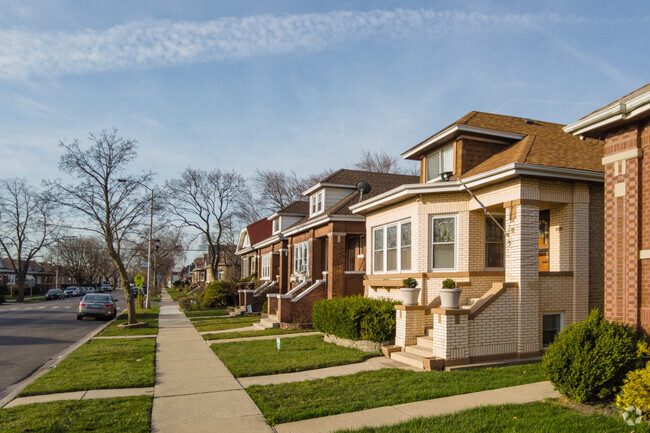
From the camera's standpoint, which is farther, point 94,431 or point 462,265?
point 462,265

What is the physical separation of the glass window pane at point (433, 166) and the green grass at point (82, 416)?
10.8 metres

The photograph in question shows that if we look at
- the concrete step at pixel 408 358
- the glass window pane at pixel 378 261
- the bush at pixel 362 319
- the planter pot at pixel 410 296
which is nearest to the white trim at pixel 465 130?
the glass window pane at pixel 378 261

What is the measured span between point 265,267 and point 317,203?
10.7 meters

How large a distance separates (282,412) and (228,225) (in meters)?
46.9

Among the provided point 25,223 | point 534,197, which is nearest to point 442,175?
point 534,197

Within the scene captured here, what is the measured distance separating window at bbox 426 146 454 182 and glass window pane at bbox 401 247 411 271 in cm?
284

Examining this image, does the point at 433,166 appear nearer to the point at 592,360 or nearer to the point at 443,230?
the point at 443,230

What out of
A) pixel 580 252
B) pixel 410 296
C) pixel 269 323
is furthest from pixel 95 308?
pixel 580 252

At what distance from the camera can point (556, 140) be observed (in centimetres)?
1414

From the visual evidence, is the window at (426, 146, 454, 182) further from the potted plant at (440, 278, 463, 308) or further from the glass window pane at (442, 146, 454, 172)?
the potted plant at (440, 278, 463, 308)

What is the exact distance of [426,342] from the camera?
11.6m

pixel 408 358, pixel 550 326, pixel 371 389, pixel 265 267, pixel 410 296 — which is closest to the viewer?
pixel 371 389

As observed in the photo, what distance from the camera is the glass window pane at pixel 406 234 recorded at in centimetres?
1443

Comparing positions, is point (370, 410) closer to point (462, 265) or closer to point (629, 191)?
point (629, 191)
